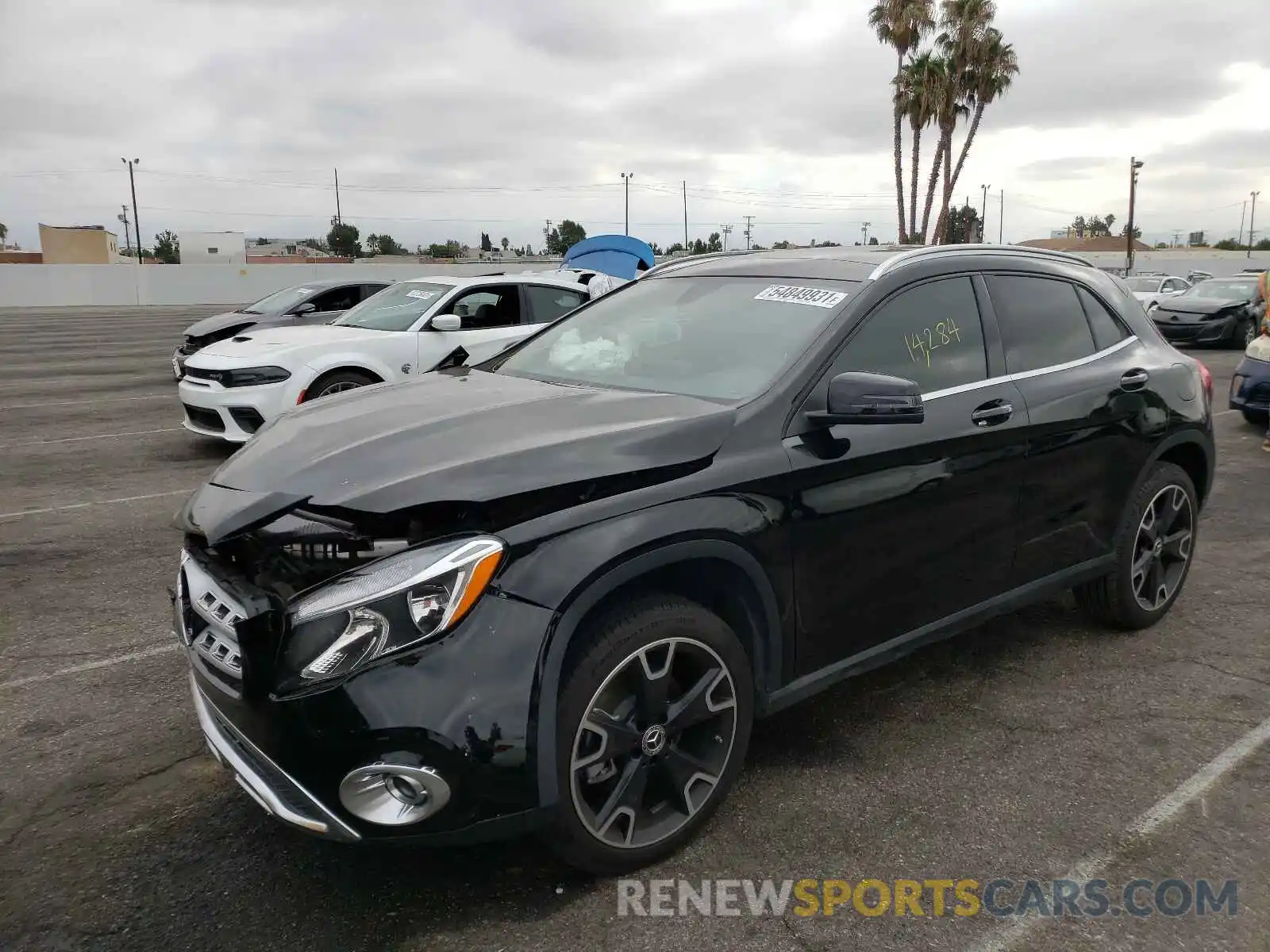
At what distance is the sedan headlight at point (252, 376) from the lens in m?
8.01

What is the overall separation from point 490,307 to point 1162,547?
6.43 metres

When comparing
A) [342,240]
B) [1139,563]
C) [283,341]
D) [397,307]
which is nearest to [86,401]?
[283,341]

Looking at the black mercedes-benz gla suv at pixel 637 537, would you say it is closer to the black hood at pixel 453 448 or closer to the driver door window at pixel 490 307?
the black hood at pixel 453 448

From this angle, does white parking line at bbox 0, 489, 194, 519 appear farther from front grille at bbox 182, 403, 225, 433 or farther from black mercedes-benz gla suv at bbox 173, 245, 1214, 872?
black mercedes-benz gla suv at bbox 173, 245, 1214, 872

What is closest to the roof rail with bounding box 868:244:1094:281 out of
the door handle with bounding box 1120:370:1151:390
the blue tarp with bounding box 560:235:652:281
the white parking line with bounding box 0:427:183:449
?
the door handle with bounding box 1120:370:1151:390

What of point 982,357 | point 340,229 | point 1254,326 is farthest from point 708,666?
point 340,229

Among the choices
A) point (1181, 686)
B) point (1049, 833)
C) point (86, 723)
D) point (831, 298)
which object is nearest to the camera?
point (1049, 833)

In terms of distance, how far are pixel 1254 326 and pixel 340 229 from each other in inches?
3284

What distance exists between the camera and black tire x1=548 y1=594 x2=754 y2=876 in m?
2.42

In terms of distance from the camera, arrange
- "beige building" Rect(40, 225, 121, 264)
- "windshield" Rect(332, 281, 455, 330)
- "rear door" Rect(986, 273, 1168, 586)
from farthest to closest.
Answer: "beige building" Rect(40, 225, 121, 264) → "windshield" Rect(332, 281, 455, 330) → "rear door" Rect(986, 273, 1168, 586)

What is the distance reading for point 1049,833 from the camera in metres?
2.89

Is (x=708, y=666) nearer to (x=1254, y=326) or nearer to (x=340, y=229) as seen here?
(x=1254, y=326)

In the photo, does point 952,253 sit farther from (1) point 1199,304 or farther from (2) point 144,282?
(2) point 144,282

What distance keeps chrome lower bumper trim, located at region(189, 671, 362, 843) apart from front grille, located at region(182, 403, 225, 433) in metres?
6.12
